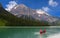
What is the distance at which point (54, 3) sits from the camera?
12953 mm

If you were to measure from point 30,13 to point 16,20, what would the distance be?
1.89 m

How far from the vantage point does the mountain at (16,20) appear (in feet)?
37.0

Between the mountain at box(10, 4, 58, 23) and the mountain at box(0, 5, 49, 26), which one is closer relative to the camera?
the mountain at box(0, 5, 49, 26)

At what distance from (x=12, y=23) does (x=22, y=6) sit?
2.18m

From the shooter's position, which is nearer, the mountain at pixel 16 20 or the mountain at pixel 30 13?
the mountain at pixel 16 20

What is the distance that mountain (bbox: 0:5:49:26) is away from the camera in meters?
11.3

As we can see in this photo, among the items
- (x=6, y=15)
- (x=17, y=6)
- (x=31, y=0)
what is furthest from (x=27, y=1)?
(x=6, y=15)

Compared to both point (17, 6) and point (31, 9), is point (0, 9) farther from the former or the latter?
point (31, 9)

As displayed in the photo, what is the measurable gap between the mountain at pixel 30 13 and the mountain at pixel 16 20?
0.21 m

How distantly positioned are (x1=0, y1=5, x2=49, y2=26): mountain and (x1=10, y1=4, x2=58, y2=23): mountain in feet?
0.69

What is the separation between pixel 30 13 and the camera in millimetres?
13430

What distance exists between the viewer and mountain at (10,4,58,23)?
1256 centimetres

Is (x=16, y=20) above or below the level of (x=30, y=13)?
below

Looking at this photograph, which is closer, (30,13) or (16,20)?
(16,20)
